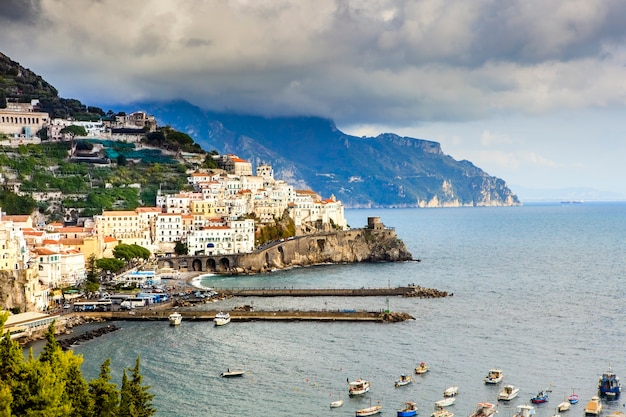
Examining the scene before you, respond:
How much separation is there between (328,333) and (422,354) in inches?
410

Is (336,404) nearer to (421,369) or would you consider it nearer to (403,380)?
(403,380)

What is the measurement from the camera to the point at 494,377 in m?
50.8

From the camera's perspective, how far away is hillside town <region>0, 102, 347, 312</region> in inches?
3218

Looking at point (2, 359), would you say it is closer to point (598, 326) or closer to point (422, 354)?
point (422, 354)

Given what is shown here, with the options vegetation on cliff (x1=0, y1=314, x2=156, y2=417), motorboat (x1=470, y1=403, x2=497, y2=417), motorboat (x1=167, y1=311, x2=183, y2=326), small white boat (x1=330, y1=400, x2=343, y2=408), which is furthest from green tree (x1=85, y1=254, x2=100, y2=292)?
vegetation on cliff (x1=0, y1=314, x2=156, y2=417)

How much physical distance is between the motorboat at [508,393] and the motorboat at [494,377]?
194 centimetres

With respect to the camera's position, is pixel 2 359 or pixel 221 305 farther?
pixel 221 305

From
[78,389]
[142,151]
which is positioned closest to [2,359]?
[78,389]

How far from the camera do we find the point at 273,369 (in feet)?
177

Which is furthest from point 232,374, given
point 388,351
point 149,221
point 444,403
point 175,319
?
point 149,221

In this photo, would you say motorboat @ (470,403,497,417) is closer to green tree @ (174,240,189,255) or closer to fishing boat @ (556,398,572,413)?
fishing boat @ (556,398,572,413)

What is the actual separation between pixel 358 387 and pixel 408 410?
4720mm

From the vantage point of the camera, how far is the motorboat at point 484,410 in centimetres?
4409

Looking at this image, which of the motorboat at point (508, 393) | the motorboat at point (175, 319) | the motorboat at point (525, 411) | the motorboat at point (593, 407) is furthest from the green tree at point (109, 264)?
the motorboat at point (593, 407)
